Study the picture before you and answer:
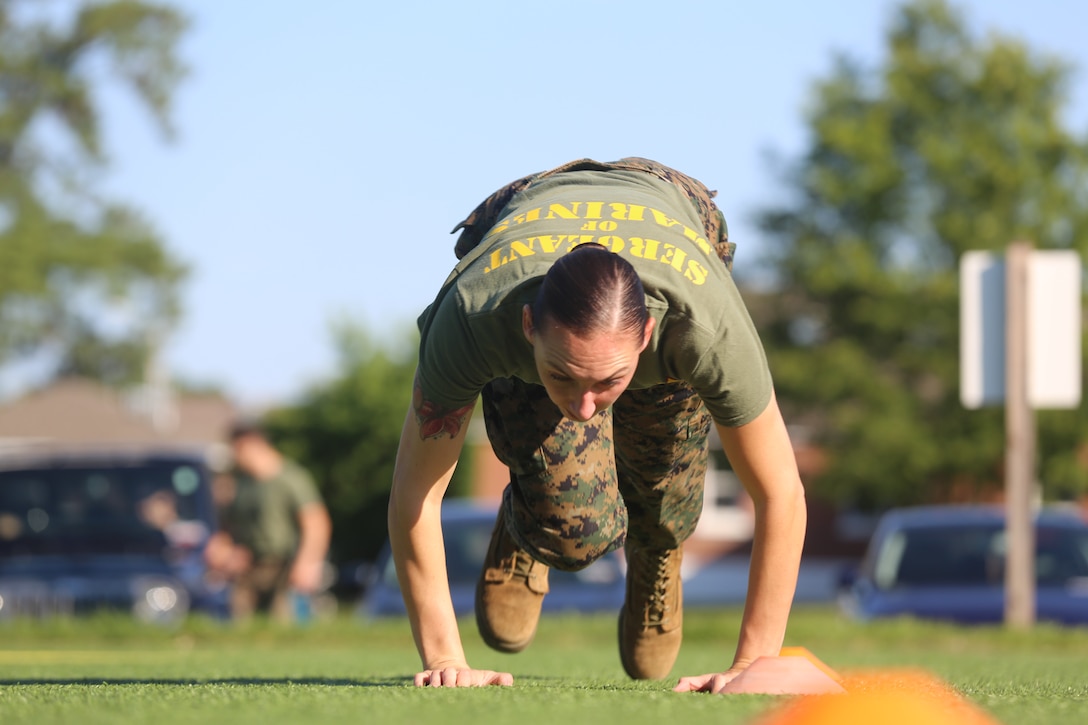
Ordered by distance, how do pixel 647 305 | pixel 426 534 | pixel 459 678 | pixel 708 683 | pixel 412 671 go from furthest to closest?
pixel 412 671, pixel 426 534, pixel 459 678, pixel 708 683, pixel 647 305

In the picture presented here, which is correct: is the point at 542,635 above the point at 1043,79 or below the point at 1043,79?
below

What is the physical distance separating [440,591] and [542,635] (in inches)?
243

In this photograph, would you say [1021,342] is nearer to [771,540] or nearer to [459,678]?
[771,540]

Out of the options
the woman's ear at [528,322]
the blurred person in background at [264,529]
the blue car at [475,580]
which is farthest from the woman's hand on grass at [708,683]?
the blurred person in background at [264,529]

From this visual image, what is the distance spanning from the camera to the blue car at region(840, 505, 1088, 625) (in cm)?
1180

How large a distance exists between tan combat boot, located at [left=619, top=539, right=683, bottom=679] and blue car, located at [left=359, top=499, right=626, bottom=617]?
5.81 meters

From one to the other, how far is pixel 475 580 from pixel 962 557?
13.3 feet

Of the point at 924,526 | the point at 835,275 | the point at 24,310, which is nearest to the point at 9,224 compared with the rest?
the point at 24,310

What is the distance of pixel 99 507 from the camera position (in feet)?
43.3

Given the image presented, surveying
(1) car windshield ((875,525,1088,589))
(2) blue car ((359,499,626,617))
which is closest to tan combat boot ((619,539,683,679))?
(2) blue car ((359,499,626,617))

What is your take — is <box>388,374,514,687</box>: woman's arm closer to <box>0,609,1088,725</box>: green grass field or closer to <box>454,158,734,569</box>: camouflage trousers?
<box>0,609,1088,725</box>: green grass field

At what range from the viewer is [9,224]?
148 ft

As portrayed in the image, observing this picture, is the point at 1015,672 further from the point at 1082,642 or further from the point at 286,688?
the point at 1082,642

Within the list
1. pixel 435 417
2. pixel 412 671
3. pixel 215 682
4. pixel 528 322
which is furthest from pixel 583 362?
pixel 412 671
